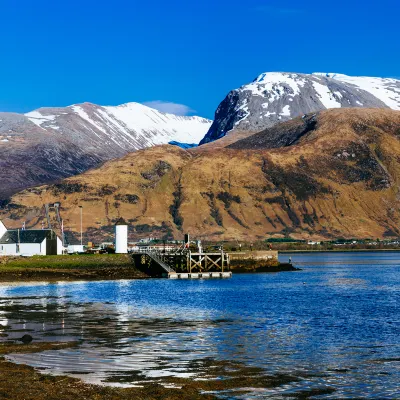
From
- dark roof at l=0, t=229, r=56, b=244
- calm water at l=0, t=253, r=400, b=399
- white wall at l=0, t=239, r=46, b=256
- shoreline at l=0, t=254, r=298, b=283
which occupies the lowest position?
calm water at l=0, t=253, r=400, b=399

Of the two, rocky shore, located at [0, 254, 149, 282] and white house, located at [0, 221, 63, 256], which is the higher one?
white house, located at [0, 221, 63, 256]

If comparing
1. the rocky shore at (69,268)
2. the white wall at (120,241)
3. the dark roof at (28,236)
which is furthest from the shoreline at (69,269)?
the dark roof at (28,236)

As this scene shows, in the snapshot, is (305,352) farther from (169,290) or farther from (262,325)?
(169,290)

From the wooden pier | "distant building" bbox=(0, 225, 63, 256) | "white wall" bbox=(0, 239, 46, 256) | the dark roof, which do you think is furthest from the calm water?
the dark roof

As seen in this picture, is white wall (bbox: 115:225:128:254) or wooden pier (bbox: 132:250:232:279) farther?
white wall (bbox: 115:225:128:254)

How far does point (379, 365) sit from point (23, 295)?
41.9 metres

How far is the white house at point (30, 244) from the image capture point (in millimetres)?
105688

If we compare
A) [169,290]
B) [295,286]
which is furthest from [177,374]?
[295,286]

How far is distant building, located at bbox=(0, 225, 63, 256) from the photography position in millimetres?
105688

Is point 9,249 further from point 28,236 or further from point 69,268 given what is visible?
point 69,268

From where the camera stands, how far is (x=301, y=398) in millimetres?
23094

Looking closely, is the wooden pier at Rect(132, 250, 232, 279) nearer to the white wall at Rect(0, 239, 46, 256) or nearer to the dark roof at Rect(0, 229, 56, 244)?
the white wall at Rect(0, 239, 46, 256)

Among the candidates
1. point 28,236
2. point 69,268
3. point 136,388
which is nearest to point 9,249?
point 28,236

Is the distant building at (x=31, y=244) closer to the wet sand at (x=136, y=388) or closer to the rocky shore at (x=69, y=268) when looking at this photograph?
the rocky shore at (x=69, y=268)
